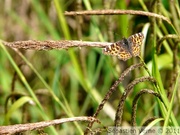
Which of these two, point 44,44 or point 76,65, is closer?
point 44,44

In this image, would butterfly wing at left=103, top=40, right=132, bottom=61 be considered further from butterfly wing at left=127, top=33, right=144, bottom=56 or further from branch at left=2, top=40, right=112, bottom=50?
branch at left=2, top=40, right=112, bottom=50

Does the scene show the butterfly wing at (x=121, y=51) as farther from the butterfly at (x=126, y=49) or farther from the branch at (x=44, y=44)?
the branch at (x=44, y=44)

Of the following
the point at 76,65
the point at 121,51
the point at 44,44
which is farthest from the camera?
the point at 76,65

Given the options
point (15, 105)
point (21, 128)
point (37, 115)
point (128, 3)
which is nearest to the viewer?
point (21, 128)

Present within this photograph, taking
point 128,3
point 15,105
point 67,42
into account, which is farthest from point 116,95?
point 67,42

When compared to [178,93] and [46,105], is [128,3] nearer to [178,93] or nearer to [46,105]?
[178,93]

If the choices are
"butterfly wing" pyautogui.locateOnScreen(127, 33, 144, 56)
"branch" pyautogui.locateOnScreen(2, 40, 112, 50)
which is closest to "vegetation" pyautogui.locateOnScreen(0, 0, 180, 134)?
"butterfly wing" pyautogui.locateOnScreen(127, 33, 144, 56)

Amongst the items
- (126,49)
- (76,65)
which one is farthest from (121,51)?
Result: (76,65)

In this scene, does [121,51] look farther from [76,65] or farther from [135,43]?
[76,65]
